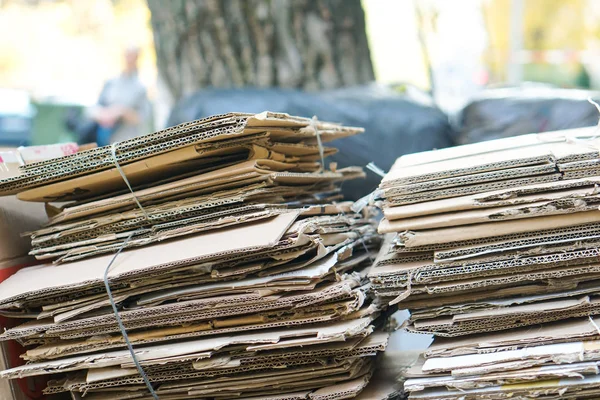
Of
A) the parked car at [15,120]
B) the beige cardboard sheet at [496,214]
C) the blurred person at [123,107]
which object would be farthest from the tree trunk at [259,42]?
the parked car at [15,120]

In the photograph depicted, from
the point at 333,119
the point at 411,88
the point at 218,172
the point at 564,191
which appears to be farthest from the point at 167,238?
the point at 411,88

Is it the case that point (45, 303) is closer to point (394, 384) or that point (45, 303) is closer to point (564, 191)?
point (394, 384)

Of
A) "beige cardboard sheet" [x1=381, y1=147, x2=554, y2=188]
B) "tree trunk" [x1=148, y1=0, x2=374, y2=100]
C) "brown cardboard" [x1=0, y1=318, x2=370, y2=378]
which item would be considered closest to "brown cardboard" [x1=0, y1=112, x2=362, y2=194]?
"beige cardboard sheet" [x1=381, y1=147, x2=554, y2=188]

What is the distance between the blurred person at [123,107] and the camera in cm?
532

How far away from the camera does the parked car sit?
7.07m

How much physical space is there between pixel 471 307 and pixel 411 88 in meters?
1.76

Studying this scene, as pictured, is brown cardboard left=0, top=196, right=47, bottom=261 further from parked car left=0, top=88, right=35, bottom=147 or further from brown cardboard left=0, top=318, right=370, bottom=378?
parked car left=0, top=88, right=35, bottom=147

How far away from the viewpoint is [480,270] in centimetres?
132

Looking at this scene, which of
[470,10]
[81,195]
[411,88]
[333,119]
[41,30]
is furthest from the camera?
[41,30]

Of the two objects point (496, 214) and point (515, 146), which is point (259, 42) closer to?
point (515, 146)

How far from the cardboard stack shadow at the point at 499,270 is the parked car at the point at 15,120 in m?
6.48

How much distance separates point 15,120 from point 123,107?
232 centimetres

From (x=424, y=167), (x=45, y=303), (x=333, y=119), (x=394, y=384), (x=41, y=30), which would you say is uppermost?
(x=41, y=30)

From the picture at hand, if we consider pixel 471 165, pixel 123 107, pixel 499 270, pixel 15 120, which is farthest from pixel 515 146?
pixel 15 120
